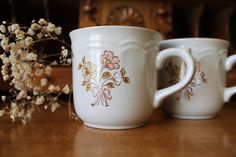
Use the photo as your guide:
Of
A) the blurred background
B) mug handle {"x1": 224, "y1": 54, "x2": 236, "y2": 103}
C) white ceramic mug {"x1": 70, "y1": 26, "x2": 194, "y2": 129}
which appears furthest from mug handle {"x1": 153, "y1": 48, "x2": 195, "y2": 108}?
the blurred background

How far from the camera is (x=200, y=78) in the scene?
0.43 meters

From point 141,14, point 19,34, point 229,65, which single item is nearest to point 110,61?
point 19,34

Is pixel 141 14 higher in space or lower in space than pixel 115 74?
higher

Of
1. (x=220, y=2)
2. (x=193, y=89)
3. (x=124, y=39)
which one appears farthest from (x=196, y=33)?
(x=124, y=39)

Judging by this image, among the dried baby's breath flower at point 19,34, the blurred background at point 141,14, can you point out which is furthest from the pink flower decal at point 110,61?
the blurred background at point 141,14

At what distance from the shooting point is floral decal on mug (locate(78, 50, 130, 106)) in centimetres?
34

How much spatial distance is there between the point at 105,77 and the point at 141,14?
17.6 inches

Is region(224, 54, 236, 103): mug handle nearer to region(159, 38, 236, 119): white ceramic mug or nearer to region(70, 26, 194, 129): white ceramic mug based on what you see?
region(159, 38, 236, 119): white ceramic mug

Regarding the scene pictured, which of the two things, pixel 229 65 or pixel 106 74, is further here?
pixel 229 65

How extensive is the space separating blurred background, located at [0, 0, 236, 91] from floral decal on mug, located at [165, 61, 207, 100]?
0.91 ft

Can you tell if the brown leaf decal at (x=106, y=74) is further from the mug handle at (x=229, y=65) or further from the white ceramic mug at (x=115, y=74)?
the mug handle at (x=229, y=65)

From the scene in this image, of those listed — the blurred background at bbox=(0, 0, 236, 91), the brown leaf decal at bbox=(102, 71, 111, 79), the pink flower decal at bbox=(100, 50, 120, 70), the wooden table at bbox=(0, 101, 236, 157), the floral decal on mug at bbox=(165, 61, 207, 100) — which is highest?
the blurred background at bbox=(0, 0, 236, 91)

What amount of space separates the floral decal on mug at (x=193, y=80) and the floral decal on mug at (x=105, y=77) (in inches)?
4.7

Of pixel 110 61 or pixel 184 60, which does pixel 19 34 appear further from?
pixel 184 60
